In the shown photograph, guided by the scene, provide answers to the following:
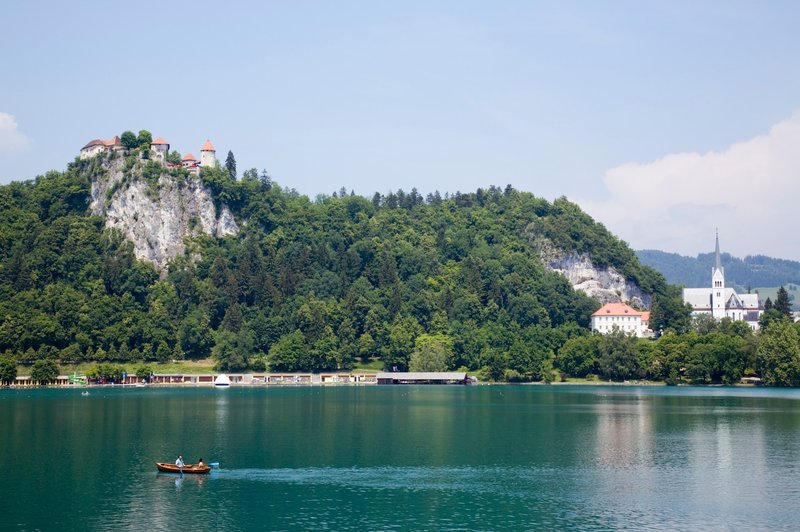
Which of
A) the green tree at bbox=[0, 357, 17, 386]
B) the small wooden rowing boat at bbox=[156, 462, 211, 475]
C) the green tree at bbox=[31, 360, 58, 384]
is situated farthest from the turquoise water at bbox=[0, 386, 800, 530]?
the green tree at bbox=[31, 360, 58, 384]

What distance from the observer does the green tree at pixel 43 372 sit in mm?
195125

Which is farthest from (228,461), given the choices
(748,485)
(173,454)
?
(748,485)

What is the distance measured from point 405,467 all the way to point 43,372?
138 meters

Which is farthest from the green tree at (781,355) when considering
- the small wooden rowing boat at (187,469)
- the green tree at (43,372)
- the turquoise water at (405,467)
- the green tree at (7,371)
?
the green tree at (7,371)

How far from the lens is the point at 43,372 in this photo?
19538cm

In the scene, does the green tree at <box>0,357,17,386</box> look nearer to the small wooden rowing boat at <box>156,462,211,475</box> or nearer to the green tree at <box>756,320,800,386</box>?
the small wooden rowing boat at <box>156,462,211,475</box>

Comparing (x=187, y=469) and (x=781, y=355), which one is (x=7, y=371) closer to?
(x=187, y=469)

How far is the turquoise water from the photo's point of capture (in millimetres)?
60562

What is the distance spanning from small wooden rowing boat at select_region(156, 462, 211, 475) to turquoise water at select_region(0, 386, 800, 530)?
35.8 inches

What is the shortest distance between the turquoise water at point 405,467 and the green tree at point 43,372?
190 ft

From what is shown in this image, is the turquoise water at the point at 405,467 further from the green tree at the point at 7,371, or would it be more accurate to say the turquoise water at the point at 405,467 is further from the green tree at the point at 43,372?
the green tree at the point at 43,372

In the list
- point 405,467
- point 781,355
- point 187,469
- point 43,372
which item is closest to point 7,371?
point 43,372

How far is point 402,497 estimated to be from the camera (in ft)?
220

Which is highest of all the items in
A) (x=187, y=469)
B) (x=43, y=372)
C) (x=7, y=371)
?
(x=7, y=371)
